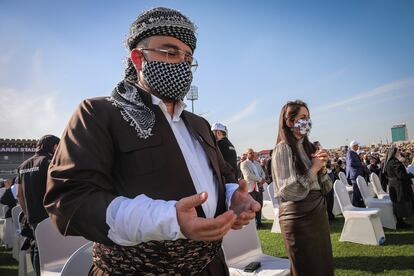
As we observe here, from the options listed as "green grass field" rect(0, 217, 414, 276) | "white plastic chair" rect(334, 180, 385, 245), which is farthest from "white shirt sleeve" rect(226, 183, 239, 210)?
"white plastic chair" rect(334, 180, 385, 245)

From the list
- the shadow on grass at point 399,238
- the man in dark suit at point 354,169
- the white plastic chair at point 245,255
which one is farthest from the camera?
the man in dark suit at point 354,169

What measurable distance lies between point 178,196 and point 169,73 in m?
0.56

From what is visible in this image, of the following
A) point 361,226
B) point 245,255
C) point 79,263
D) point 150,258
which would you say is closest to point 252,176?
point 361,226

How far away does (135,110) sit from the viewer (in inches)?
50.6

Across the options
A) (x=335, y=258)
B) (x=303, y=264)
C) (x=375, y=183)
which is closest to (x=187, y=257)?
(x=303, y=264)

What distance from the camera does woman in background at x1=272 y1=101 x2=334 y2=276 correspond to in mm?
2852

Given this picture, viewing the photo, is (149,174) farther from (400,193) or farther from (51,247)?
(400,193)

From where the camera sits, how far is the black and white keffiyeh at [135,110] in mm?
1246

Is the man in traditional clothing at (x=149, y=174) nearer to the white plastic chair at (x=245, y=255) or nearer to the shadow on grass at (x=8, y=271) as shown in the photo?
the white plastic chair at (x=245, y=255)

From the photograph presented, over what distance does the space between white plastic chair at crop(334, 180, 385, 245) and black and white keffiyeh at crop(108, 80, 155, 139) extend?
539 centimetres

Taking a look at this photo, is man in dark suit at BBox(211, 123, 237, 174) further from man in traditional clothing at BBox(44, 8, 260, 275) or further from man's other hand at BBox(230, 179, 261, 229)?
man's other hand at BBox(230, 179, 261, 229)

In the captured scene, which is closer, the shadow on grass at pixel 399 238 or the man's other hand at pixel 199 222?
the man's other hand at pixel 199 222

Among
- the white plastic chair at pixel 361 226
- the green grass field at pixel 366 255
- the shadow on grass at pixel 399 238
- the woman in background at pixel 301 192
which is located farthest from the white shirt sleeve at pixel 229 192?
the shadow on grass at pixel 399 238

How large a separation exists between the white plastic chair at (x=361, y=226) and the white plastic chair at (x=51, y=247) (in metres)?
4.77
